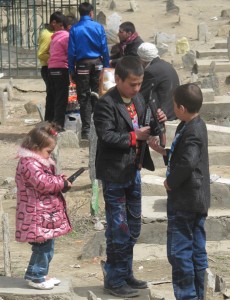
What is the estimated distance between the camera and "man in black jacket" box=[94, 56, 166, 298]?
21.2 feet

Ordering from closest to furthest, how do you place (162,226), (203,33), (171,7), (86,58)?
1. (162,226)
2. (86,58)
3. (203,33)
4. (171,7)

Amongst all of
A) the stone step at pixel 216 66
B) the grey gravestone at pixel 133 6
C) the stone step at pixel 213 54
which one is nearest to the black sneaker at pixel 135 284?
the stone step at pixel 216 66

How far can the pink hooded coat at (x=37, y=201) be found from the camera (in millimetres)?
6227

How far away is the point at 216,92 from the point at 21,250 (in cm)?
744

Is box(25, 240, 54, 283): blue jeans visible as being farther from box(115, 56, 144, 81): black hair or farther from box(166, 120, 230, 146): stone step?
box(166, 120, 230, 146): stone step

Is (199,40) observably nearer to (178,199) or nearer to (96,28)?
(96,28)

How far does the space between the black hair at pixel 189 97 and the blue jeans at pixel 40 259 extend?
125cm

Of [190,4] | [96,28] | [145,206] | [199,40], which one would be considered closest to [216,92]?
[96,28]

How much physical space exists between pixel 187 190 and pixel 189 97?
0.60 metres

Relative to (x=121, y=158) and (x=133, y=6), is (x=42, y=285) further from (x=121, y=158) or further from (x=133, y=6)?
(x=133, y=6)

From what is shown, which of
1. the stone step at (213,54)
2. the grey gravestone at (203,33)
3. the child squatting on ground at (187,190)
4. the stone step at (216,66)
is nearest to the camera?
the child squatting on ground at (187,190)

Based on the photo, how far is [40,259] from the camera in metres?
6.41

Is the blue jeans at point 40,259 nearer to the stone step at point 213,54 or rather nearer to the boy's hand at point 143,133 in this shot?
the boy's hand at point 143,133

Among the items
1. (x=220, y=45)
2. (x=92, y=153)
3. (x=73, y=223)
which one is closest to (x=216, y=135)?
(x=92, y=153)
